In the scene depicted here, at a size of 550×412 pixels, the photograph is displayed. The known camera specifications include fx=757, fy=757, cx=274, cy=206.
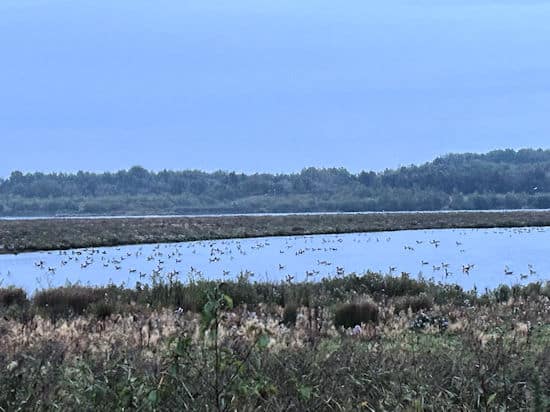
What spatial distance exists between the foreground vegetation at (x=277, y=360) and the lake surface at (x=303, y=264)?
8.74 m

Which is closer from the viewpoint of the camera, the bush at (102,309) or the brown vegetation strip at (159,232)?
the bush at (102,309)

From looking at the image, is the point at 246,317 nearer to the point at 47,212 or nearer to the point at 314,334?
the point at 314,334

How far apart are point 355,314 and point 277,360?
5916 millimetres

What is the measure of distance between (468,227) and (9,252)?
45238mm

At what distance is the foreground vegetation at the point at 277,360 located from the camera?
18.1 feet

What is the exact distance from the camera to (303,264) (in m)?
31.4

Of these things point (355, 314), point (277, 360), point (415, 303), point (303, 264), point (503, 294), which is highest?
point (277, 360)

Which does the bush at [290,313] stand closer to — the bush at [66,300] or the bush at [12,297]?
the bush at [66,300]

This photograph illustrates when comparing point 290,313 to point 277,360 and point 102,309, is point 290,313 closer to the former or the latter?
point 102,309

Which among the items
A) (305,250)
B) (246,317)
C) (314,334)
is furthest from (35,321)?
(305,250)

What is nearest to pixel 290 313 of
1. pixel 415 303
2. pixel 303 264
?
pixel 415 303

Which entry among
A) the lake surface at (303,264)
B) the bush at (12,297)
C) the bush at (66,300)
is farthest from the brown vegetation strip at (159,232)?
the bush at (66,300)

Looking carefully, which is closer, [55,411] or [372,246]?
[55,411]

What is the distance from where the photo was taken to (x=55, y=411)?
5.57 meters
